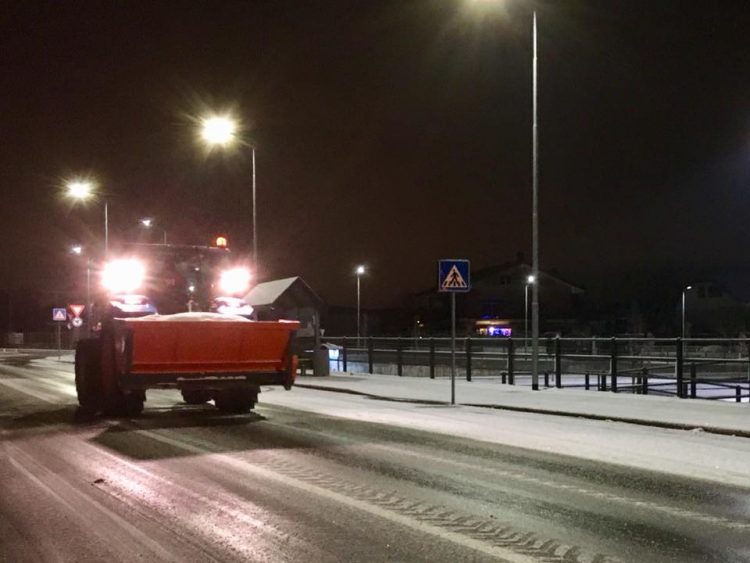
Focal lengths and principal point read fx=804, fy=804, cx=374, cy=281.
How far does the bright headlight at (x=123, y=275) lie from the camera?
1539 centimetres

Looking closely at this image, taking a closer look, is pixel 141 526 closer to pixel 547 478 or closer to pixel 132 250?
pixel 547 478

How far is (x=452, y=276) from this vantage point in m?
17.2

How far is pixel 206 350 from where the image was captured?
13.6 metres

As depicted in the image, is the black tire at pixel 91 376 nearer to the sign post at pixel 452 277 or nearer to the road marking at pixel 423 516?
the road marking at pixel 423 516

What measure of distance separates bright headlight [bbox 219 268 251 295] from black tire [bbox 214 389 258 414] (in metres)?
2.22

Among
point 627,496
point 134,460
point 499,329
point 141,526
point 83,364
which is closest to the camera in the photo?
point 141,526

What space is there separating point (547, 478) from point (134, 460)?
16.1 ft

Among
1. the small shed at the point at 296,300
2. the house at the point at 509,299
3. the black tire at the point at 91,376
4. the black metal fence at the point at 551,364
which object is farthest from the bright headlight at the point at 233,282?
the house at the point at 509,299

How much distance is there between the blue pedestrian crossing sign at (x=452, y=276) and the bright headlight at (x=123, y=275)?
6.11m

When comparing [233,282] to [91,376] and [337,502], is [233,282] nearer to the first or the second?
[91,376]

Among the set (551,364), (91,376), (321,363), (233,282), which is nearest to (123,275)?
(91,376)

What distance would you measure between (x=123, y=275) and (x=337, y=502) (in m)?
9.51

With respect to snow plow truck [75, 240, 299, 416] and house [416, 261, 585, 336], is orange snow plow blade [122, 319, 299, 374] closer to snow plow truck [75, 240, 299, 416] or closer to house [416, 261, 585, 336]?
snow plow truck [75, 240, 299, 416]

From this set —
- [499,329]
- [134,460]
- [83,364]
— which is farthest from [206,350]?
[499,329]
